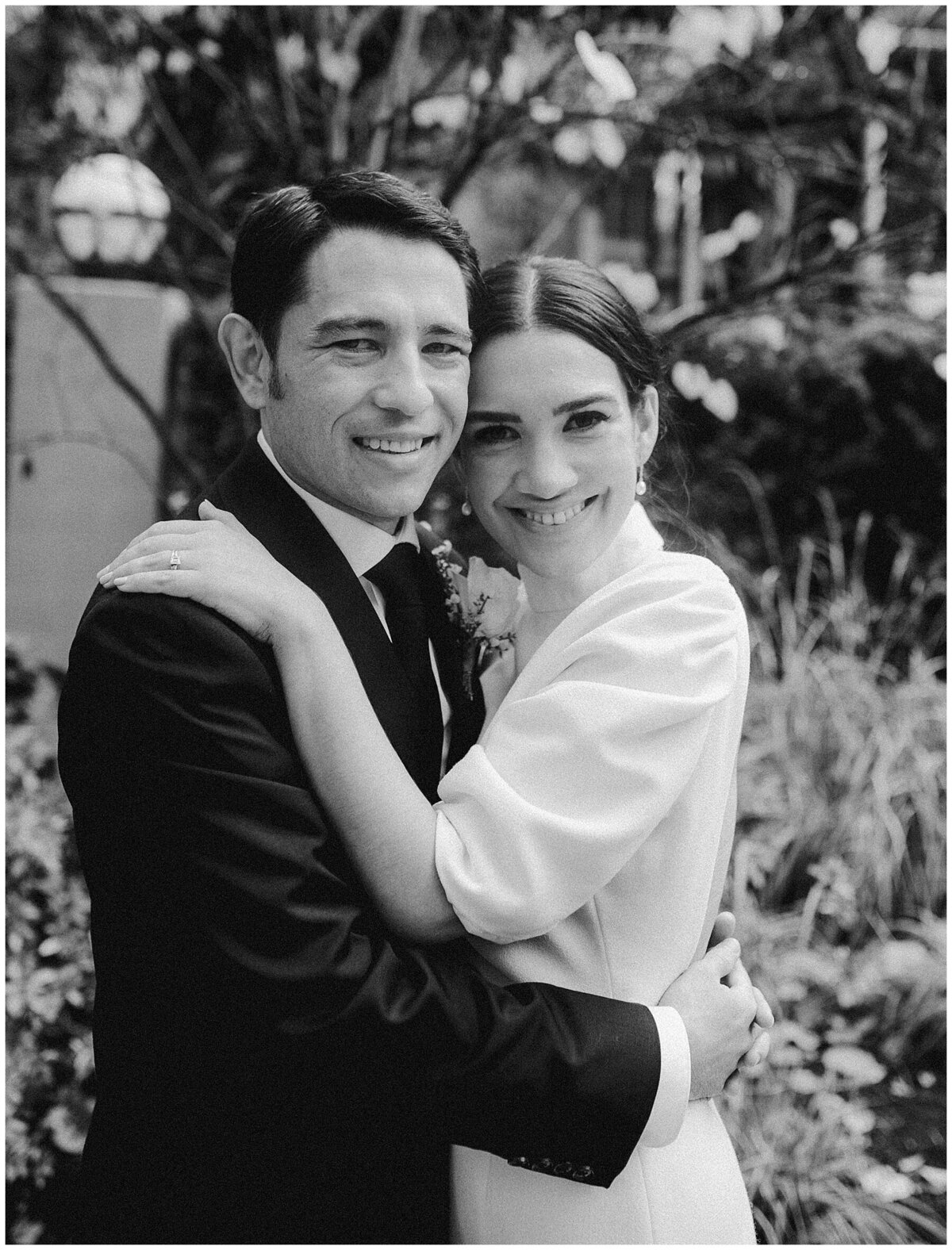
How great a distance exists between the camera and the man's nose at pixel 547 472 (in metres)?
1.96

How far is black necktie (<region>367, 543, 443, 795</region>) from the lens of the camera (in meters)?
1.95

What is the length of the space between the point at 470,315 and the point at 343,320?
0.26 meters

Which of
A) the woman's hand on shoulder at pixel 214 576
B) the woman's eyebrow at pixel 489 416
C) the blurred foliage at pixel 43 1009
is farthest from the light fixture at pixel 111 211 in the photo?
the woman's hand on shoulder at pixel 214 576

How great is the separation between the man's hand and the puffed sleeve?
271 millimetres

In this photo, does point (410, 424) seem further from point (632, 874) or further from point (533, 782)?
point (632, 874)

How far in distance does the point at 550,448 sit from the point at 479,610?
36cm

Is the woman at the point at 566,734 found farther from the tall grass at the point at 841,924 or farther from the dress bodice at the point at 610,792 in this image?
the tall grass at the point at 841,924

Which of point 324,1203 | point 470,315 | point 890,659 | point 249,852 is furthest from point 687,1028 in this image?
point 890,659

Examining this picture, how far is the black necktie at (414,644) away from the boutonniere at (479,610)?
162mm

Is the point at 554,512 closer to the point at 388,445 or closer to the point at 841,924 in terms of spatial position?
the point at 388,445

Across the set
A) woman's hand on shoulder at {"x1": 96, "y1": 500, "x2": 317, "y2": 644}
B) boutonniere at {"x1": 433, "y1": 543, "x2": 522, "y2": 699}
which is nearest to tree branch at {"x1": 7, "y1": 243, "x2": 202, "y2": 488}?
boutonniere at {"x1": 433, "y1": 543, "x2": 522, "y2": 699}

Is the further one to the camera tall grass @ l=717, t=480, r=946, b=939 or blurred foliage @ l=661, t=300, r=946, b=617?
blurred foliage @ l=661, t=300, r=946, b=617

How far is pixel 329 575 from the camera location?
1848mm

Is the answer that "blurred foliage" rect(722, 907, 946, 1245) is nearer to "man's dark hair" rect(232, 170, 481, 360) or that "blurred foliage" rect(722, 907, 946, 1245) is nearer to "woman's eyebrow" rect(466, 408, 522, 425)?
"woman's eyebrow" rect(466, 408, 522, 425)
